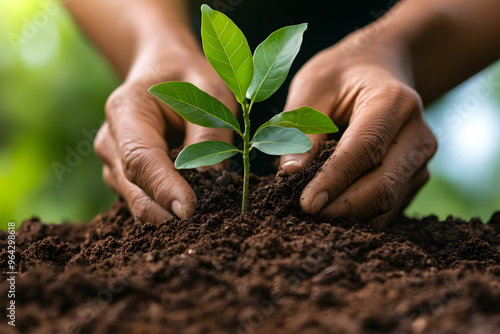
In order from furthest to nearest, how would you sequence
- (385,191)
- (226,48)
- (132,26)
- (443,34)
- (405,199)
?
(132,26)
(443,34)
(405,199)
(385,191)
(226,48)

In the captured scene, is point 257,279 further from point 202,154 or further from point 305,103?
point 305,103

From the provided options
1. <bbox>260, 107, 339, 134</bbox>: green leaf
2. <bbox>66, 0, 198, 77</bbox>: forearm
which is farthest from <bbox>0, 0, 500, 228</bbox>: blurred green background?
<bbox>260, 107, 339, 134</bbox>: green leaf

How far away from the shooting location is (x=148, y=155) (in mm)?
1343

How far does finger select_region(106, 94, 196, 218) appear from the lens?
1.24 meters

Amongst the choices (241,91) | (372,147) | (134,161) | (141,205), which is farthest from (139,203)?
(372,147)

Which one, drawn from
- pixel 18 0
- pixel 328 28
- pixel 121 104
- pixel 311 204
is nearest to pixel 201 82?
pixel 121 104

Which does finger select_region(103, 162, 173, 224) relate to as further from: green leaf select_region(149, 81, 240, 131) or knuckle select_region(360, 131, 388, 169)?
knuckle select_region(360, 131, 388, 169)

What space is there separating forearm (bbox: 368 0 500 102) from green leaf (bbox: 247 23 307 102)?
109 cm

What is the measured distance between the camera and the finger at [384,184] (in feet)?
4.03

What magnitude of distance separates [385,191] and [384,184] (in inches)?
0.9

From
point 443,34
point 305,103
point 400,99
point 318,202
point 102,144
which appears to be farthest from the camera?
point 443,34

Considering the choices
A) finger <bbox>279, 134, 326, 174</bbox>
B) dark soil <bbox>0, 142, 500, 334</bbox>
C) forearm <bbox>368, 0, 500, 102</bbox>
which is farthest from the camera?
forearm <bbox>368, 0, 500, 102</bbox>

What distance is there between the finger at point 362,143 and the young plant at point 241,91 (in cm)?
18

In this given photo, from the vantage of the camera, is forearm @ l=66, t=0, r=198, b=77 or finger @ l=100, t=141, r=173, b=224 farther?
forearm @ l=66, t=0, r=198, b=77
